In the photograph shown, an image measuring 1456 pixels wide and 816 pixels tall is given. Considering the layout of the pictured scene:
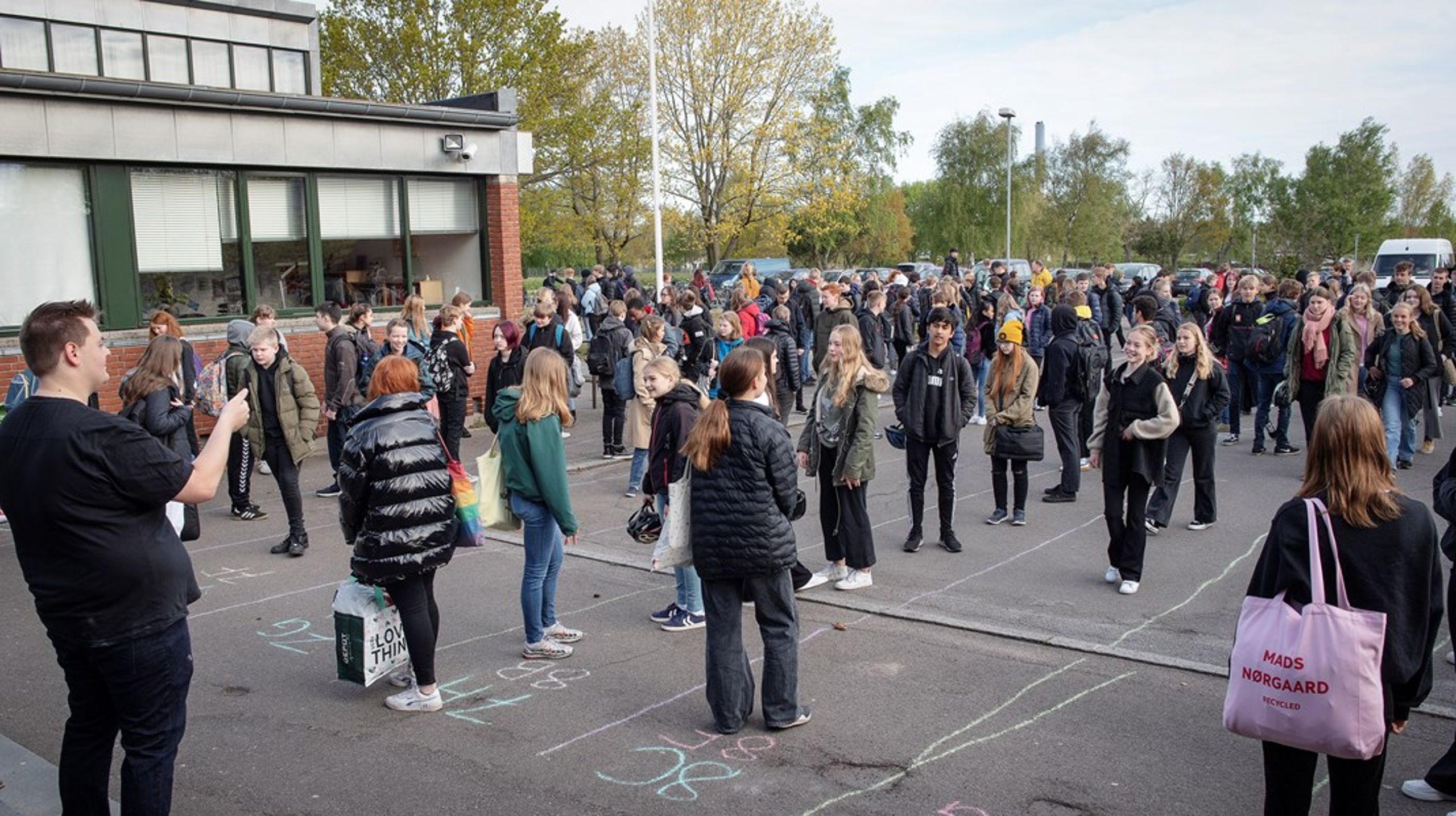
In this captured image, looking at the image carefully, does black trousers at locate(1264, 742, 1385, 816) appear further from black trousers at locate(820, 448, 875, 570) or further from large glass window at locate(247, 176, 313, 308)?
large glass window at locate(247, 176, 313, 308)

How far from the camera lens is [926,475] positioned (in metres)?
9.12

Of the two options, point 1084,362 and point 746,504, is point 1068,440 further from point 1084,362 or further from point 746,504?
point 746,504

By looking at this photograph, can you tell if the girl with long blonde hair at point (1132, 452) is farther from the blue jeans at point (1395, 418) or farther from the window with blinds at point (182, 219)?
the window with blinds at point (182, 219)

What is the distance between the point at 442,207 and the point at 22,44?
30.7 ft

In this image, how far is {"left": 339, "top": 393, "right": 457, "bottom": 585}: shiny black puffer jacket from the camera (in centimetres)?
567

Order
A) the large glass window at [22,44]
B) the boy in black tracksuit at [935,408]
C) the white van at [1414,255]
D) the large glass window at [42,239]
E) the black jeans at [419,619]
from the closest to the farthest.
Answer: the black jeans at [419,619] < the boy in black tracksuit at [935,408] < the large glass window at [42,239] < the large glass window at [22,44] < the white van at [1414,255]

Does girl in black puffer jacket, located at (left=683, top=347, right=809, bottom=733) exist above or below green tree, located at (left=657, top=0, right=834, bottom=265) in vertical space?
below

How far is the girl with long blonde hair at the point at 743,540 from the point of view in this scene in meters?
5.48

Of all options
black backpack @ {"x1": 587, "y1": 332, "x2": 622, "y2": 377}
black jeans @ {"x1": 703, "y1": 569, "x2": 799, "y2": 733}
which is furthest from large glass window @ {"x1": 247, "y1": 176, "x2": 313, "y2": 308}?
black jeans @ {"x1": 703, "y1": 569, "x2": 799, "y2": 733}

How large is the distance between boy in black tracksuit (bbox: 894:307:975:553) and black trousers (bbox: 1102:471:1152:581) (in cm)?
133

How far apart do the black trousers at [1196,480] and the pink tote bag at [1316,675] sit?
6058 millimetres

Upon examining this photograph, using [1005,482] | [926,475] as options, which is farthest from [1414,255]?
[926,475]

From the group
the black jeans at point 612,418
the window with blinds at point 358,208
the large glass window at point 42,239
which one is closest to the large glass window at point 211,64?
the window with blinds at point 358,208

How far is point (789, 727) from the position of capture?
5.68 meters
